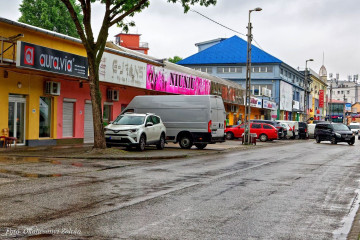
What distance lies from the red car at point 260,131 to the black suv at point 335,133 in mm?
3713

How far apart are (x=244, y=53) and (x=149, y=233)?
67979mm

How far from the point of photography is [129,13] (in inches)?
753

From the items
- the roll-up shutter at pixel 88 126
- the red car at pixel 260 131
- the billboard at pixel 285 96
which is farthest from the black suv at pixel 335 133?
the billboard at pixel 285 96

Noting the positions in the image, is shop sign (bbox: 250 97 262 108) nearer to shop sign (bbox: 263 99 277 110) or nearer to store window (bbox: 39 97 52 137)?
shop sign (bbox: 263 99 277 110)

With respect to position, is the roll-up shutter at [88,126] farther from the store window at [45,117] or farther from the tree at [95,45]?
the tree at [95,45]

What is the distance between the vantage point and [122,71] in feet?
89.1

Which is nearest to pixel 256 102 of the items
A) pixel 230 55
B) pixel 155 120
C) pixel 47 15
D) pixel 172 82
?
pixel 230 55

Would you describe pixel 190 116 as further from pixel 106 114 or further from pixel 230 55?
pixel 230 55

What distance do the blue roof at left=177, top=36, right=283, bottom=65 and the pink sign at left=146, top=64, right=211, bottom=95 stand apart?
108 ft

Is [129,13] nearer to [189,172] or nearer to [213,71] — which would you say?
[189,172]

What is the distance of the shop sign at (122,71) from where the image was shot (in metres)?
25.4

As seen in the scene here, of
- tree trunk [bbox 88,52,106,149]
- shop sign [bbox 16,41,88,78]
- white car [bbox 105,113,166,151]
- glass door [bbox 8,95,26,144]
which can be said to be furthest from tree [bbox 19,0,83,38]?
tree trunk [bbox 88,52,106,149]

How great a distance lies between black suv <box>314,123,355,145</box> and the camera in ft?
120

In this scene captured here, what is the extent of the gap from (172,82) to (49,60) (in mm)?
13642
